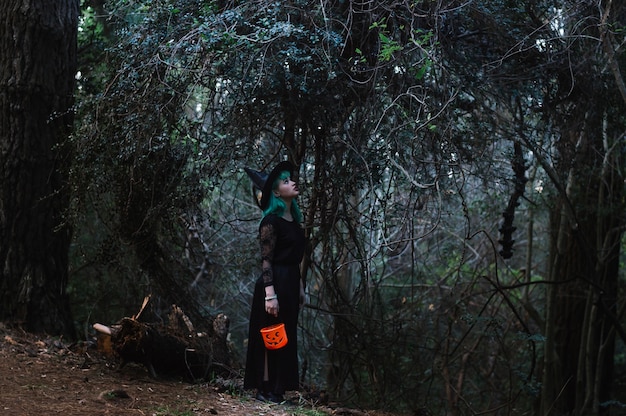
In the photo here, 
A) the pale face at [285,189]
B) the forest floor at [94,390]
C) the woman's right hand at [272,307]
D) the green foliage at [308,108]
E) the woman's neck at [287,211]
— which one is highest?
the green foliage at [308,108]

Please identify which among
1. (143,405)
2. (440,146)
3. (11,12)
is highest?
(11,12)

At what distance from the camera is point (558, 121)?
7012 millimetres

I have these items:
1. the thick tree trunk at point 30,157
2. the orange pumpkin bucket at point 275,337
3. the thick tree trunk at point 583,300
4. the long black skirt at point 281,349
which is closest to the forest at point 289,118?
the thick tree trunk at point 30,157

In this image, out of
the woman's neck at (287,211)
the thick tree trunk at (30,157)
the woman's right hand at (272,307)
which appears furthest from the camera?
the thick tree trunk at (30,157)

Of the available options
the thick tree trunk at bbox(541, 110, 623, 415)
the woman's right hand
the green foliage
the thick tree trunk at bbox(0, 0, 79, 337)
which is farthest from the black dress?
the thick tree trunk at bbox(541, 110, 623, 415)

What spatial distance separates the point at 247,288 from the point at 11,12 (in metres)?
5.69

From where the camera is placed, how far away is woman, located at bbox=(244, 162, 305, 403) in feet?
18.2

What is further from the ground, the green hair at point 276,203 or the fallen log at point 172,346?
the green hair at point 276,203

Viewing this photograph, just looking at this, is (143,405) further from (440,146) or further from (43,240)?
(440,146)

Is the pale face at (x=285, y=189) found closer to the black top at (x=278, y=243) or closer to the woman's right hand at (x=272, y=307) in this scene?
the black top at (x=278, y=243)

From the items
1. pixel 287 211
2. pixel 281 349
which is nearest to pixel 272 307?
pixel 281 349

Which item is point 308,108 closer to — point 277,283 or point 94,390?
point 277,283

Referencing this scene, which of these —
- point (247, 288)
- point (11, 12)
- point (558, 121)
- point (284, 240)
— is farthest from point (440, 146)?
point (247, 288)

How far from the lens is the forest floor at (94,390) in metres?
4.70
